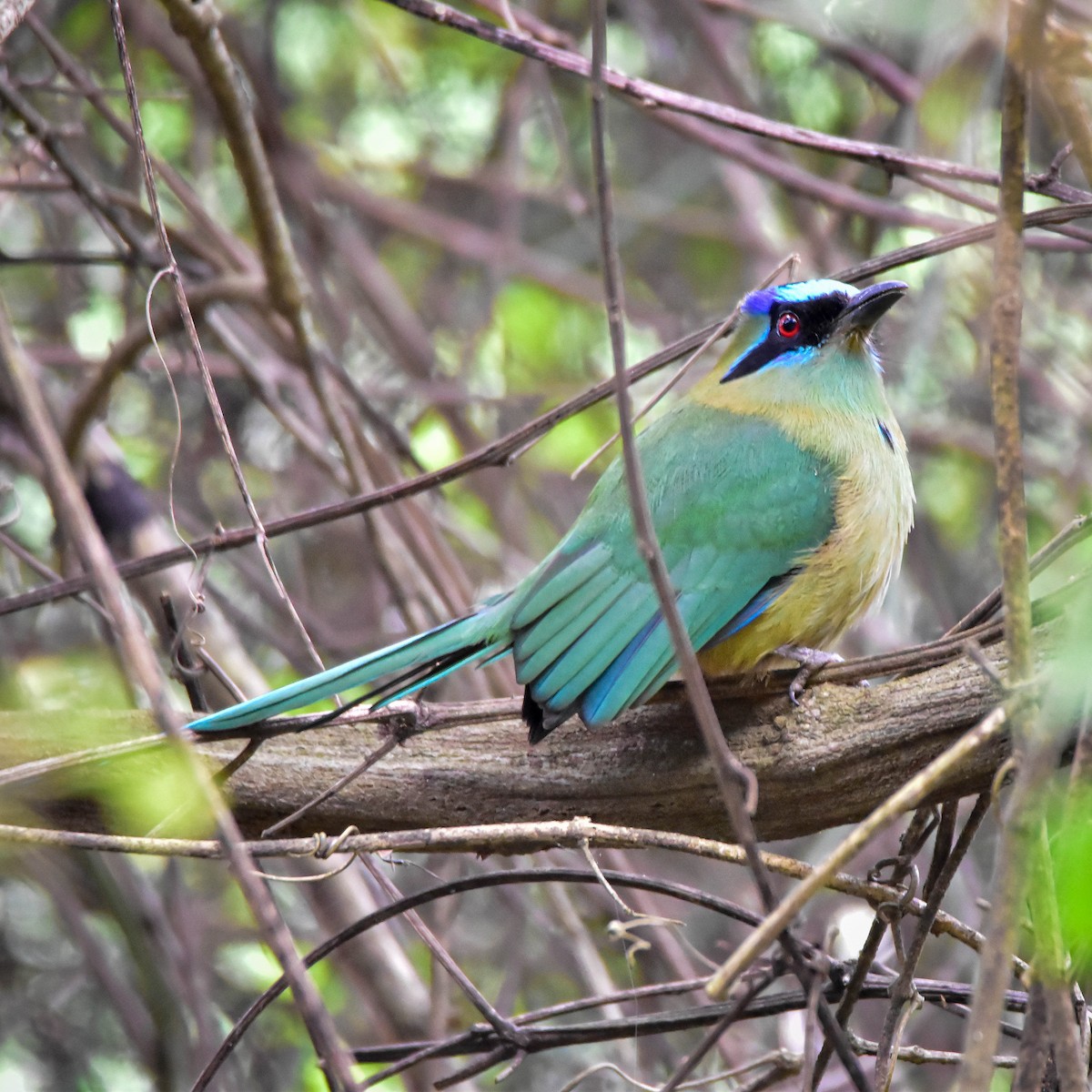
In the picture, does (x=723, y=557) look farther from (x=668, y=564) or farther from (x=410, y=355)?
(x=410, y=355)

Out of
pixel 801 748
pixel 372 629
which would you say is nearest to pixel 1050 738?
pixel 801 748

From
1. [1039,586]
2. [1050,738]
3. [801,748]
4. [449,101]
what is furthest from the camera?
[449,101]

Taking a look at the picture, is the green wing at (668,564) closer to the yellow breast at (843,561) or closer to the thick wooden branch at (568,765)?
the yellow breast at (843,561)

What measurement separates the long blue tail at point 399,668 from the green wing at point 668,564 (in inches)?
2.9

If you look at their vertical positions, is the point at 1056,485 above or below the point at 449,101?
below

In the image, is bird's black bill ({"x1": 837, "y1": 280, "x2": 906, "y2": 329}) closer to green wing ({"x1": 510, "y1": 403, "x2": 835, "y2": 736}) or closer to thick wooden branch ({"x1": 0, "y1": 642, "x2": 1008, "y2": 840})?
green wing ({"x1": 510, "y1": 403, "x2": 835, "y2": 736})

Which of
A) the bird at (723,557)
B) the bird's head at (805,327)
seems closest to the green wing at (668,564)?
the bird at (723,557)

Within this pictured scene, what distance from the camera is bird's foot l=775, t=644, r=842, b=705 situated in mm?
2783

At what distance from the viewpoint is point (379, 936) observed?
161 inches

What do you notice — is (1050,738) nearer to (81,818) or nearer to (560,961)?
(81,818)

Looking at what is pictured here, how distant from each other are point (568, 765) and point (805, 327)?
63.9 inches

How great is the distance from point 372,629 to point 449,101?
9.64ft

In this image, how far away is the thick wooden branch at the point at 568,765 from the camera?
2.65 meters

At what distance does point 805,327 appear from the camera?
12.5ft
